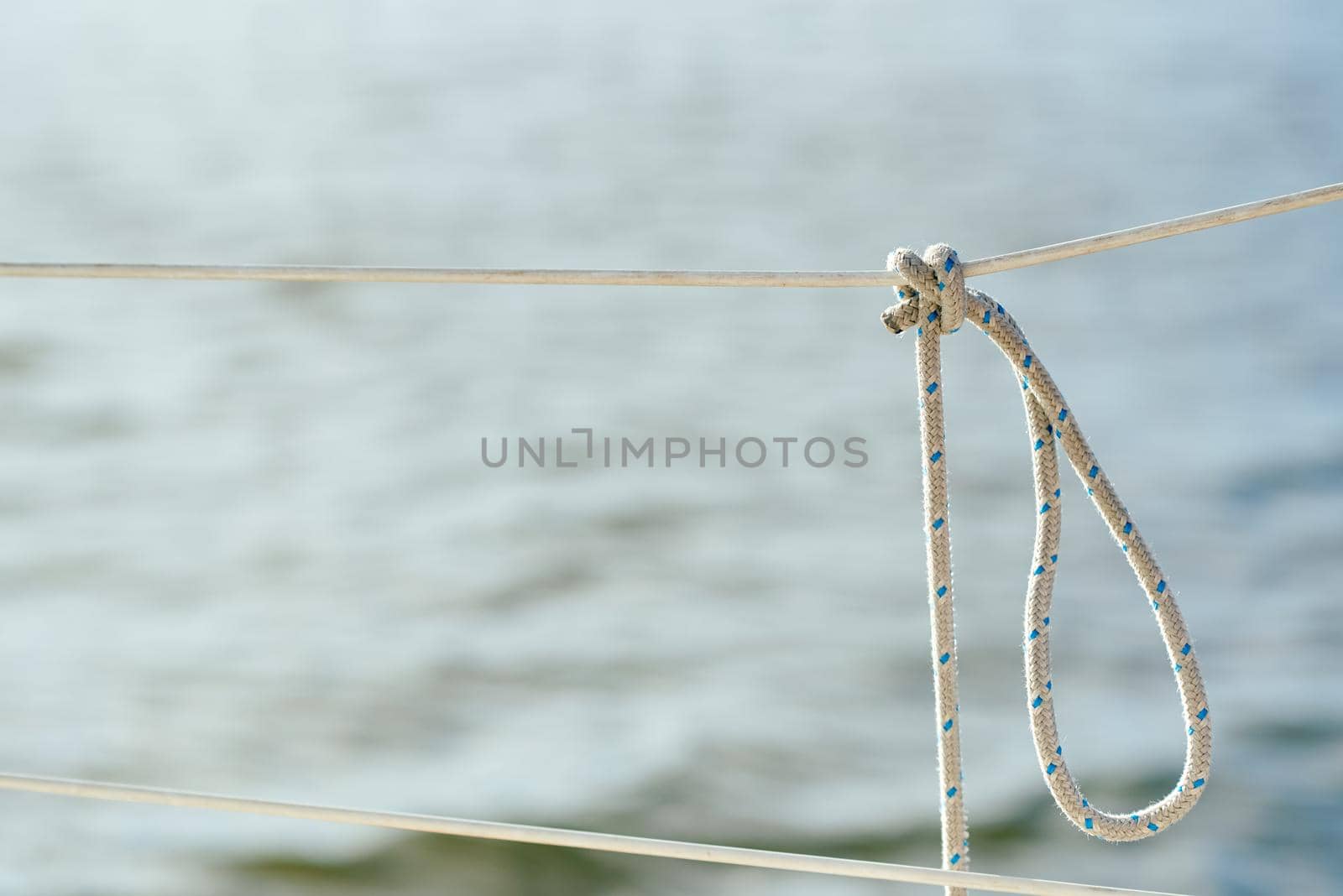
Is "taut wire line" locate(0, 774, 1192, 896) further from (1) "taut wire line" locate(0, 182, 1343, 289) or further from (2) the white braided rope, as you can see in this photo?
(1) "taut wire line" locate(0, 182, 1343, 289)

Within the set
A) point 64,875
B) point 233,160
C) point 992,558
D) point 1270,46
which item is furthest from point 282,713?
point 1270,46

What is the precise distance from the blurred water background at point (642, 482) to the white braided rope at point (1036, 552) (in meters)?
1.19

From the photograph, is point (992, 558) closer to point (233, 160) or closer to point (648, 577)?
point (648, 577)

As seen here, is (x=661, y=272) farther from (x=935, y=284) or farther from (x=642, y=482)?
(x=642, y=482)

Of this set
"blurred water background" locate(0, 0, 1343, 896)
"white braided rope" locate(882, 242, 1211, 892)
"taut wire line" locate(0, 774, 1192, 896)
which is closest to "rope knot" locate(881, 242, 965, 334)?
"white braided rope" locate(882, 242, 1211, 892)

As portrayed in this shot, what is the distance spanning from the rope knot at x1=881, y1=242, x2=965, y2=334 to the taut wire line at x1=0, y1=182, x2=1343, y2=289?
0.01 metres

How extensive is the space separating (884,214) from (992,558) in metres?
2.34

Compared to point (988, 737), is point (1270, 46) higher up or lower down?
higher up

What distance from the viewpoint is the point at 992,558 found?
116 inches

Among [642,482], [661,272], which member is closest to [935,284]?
[661,272]

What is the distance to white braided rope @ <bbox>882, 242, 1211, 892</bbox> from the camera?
0.96 meters

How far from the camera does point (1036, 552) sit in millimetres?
1062

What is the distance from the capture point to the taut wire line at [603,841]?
87 centimetres

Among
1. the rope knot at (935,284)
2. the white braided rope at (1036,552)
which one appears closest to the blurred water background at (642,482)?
the white braided rope at (1036,552)
